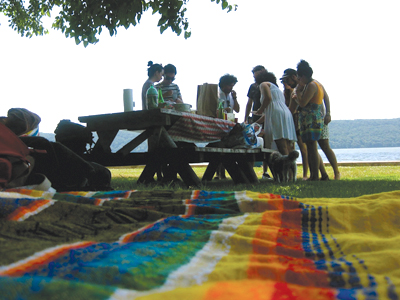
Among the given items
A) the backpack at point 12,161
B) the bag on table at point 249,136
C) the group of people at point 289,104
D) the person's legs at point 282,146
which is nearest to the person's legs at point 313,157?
the group of people at point 289,104

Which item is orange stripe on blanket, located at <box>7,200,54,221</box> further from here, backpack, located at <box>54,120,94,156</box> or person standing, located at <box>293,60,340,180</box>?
person standing, located at <box>293,60,340,180</box>

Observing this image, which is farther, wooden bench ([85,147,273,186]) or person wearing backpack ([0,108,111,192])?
wooden bench ([85,147,273,186])

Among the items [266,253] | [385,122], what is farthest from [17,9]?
[385,122]

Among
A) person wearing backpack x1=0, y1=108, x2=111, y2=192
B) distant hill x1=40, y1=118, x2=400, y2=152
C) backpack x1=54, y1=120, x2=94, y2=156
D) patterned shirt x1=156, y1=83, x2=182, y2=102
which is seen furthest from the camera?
distant hill x1=40, y1=118, x2=400, y2=152

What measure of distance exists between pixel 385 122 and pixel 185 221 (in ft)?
383

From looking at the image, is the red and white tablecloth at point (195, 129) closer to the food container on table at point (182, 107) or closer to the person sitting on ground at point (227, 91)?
the food container on table at point (182, 107)

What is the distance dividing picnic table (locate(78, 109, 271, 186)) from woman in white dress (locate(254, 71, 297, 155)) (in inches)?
41.4

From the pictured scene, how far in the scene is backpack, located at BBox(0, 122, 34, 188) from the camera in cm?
231

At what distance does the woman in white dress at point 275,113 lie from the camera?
6.15 meters

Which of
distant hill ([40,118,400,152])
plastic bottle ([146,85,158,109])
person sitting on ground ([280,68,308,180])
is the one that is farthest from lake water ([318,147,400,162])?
distant hill ([40,118,400,152])

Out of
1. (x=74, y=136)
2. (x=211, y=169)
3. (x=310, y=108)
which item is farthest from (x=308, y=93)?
(x=74, y=136)

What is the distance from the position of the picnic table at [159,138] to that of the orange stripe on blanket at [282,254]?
2.61 m

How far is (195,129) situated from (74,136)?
152cm

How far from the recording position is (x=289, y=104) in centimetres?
694
